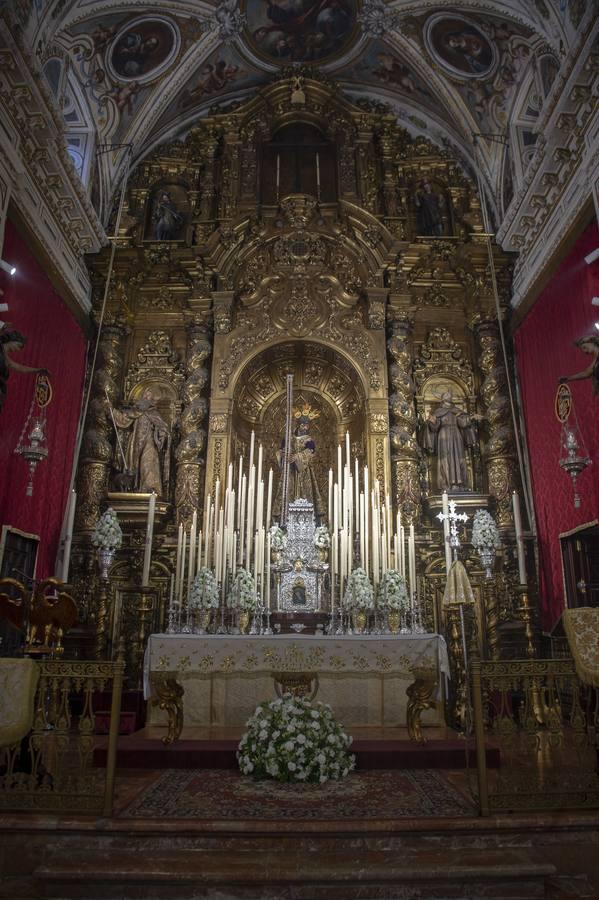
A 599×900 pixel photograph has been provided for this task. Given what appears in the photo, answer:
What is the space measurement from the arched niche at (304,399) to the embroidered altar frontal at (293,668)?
5.19 m

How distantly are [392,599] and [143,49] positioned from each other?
11.4m

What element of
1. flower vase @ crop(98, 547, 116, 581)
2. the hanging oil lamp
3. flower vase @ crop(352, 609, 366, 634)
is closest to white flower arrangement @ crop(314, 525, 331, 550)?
flower vase @ crop(352, 609, 366, 634)

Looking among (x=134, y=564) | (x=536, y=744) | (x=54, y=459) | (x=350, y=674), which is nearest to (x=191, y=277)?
(x=54, y=459)

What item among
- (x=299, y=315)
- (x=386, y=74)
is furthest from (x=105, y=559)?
(x=386, y=74)

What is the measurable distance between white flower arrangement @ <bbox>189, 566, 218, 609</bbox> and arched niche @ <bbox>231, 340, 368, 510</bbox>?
392cm

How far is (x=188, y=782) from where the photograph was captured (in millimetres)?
5484

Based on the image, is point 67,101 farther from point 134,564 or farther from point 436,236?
point 134,564

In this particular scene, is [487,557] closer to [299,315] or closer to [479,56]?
[299,315]

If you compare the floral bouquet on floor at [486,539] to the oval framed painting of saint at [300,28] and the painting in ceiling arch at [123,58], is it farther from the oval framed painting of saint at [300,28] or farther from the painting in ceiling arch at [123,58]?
the painting in ceiling arch at [123,58]

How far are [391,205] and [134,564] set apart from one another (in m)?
8.62

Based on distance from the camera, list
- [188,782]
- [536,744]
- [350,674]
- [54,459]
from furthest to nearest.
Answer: [54,459], [350,674], [188,782], [536,744]

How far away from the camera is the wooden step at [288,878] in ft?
12.7

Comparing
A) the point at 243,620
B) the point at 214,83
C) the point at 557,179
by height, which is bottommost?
the point at 243,620

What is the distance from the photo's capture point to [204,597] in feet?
27.0
